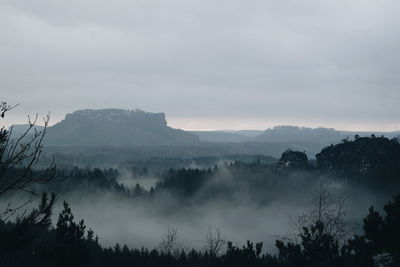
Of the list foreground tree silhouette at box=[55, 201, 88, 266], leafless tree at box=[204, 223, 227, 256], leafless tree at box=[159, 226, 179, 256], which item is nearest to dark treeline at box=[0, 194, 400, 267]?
foreground tree silhouette at box=[55, 201, 88, 266]

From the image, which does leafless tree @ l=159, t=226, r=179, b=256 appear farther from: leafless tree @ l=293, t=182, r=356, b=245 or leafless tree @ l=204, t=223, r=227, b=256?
leafless tree @ l=293, t=182, r=356, b=245

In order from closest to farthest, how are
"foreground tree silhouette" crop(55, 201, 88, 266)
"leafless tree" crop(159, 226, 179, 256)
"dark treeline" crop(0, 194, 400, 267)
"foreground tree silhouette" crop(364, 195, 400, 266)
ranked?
"dark treeline" crop(0, 194, 400, 267) < "foreground tree silhouette" crop(364, 195, 400, 266) < "foreground tree silhouette" crop(55, 201, 88, 266) < "leafless tree" crop(159, 226, 179, 256)

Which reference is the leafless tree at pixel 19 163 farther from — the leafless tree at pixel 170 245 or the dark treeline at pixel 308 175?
the dark treeline at pixel 308 175

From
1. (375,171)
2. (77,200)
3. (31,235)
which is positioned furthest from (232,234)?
(31,235)

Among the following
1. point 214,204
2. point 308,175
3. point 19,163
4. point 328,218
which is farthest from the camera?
point 214,204

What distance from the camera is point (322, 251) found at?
71.5 feet

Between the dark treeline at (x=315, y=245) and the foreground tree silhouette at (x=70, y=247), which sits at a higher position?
the dark treeline at (x=315, y=245)

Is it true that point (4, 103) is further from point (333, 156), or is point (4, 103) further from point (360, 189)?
point (333, 156)

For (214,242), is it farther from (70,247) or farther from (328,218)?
(328,218)

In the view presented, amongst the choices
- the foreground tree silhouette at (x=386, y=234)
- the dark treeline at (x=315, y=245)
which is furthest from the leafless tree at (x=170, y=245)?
the foreground tree silhouette at (x=386, y=234)

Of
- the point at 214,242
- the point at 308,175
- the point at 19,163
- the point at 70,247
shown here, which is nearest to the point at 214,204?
the point at 308,175

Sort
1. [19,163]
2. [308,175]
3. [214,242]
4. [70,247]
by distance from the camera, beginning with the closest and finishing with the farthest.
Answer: [19,163], [70,247], [214,242], [308,175]

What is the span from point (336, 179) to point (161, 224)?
68.9 metres

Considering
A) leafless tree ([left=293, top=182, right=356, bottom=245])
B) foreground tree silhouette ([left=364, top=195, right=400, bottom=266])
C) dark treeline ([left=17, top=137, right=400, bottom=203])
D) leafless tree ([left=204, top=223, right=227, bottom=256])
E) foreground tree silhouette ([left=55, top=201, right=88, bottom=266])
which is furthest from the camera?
dark treeline ([left=17, top=137, right=400, bottom=203])
